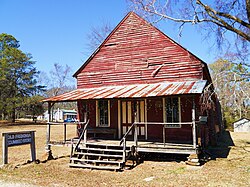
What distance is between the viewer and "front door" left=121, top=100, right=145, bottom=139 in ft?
46.4

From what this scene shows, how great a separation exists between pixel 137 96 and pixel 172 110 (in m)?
2.88

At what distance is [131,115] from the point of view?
14414mm

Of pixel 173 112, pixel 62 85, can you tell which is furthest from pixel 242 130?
pixel 62 85

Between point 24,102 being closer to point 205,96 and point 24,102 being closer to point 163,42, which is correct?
point 163,42

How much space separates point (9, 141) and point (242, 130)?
87.3ft

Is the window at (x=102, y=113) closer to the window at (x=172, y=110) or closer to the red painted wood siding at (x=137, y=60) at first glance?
the red painted wood siding at (x=137, y=60)

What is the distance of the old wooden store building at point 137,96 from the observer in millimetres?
11750

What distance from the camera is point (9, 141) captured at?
1102cm

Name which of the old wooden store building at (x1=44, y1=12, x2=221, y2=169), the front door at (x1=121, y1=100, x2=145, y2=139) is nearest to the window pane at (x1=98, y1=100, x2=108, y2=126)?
the old wooden store building at (x1=44, y1=12, x2=221, y2=169)

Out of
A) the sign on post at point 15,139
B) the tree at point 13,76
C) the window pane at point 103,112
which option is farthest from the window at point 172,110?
the tree at point 13,76

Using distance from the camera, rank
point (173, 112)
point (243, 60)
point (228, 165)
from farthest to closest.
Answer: point (173, 112)
point (243, 60)
point (228, 165)

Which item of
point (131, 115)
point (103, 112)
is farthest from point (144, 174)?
point (103, 112)

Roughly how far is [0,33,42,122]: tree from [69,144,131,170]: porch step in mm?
29658

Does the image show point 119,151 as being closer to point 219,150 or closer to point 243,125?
point 219,150
